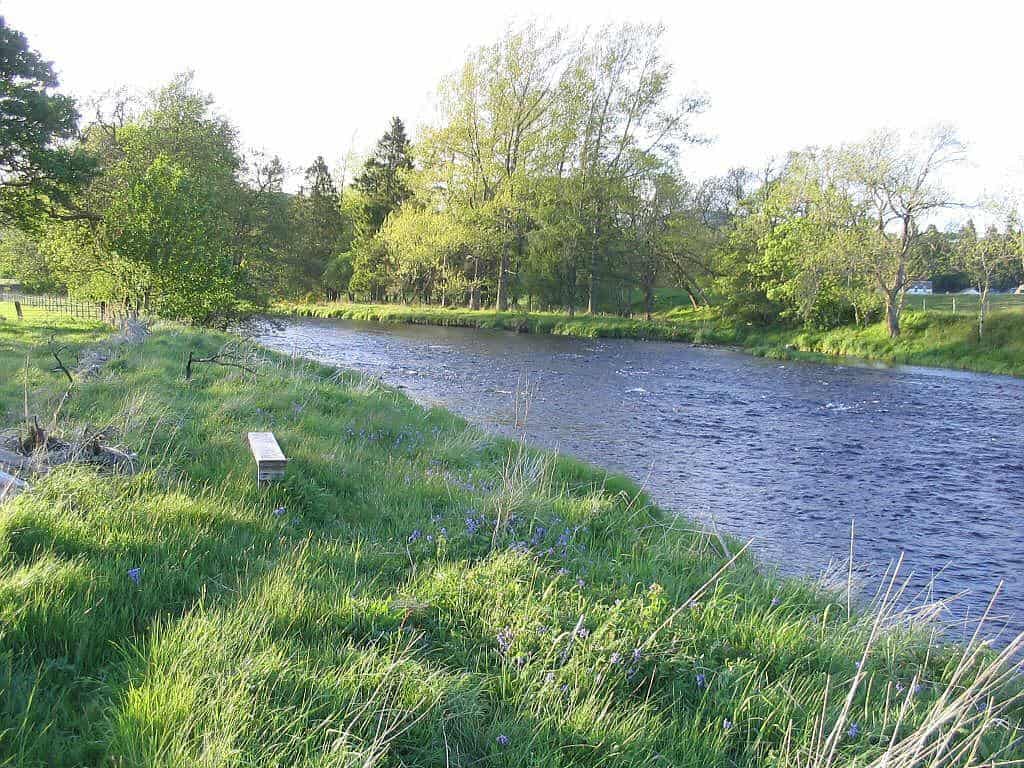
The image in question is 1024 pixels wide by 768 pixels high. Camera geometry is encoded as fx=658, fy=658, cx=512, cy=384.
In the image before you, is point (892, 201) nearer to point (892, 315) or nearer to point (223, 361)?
point (892, 315)

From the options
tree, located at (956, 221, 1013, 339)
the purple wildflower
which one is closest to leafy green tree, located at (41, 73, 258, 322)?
the purple wildflower

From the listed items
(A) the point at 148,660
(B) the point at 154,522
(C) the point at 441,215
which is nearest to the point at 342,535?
(B) the point at 154,522

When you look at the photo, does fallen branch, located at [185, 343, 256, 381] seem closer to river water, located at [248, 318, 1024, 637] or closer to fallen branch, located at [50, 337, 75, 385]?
fallen branch, located at [50, 337, 75, 385]

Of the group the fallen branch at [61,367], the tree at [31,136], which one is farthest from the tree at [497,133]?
the fallen branch at [61,367]

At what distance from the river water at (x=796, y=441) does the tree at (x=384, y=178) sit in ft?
137

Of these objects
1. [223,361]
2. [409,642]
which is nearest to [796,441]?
[223,361]

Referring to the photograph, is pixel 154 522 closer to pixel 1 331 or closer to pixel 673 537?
pixel 673 537

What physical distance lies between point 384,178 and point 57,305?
37.0 m

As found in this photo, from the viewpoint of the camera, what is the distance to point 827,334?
3822 cm

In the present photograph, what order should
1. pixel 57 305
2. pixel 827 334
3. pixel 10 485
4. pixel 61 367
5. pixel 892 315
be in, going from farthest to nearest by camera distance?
pixel 57 305
pixel 827 334
pixel 892 315
pixel 61 367
pixel 10 485

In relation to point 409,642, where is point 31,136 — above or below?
above

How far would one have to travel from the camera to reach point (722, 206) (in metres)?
66.1

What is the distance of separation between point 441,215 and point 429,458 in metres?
44.3

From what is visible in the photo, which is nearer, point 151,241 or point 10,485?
point 10,485
